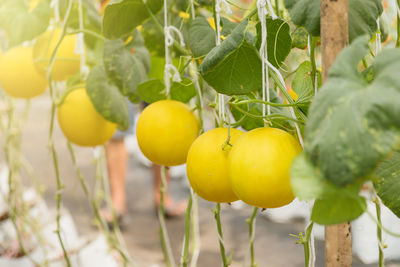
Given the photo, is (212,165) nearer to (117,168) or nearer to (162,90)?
(162,90)

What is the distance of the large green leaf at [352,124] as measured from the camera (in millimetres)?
252

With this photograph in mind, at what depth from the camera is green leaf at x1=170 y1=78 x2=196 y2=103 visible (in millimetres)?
576

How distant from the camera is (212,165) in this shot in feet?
1.39

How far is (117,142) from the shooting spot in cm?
204

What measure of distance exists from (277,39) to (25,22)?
1.37ft

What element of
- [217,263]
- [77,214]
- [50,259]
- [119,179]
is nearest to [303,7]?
[50,259]

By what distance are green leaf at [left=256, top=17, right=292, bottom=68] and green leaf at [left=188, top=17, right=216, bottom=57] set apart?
7 cm

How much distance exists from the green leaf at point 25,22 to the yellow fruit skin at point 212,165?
384 mm

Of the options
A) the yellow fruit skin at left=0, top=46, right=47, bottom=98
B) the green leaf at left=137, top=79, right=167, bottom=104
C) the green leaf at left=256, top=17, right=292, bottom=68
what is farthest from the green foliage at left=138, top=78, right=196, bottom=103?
the yellow fruit skin at left=0, top=46, right=47, bottom=98

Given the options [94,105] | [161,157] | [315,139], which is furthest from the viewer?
[94,105]

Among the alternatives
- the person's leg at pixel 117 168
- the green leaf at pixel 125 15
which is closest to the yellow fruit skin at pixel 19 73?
the green leaf at pixel 125 15

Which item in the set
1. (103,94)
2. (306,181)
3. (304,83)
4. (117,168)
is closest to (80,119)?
(103,94)

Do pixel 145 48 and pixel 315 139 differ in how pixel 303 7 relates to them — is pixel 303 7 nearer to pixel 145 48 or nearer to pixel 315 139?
pixel 315 139

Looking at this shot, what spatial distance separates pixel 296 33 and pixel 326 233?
0.26 m
